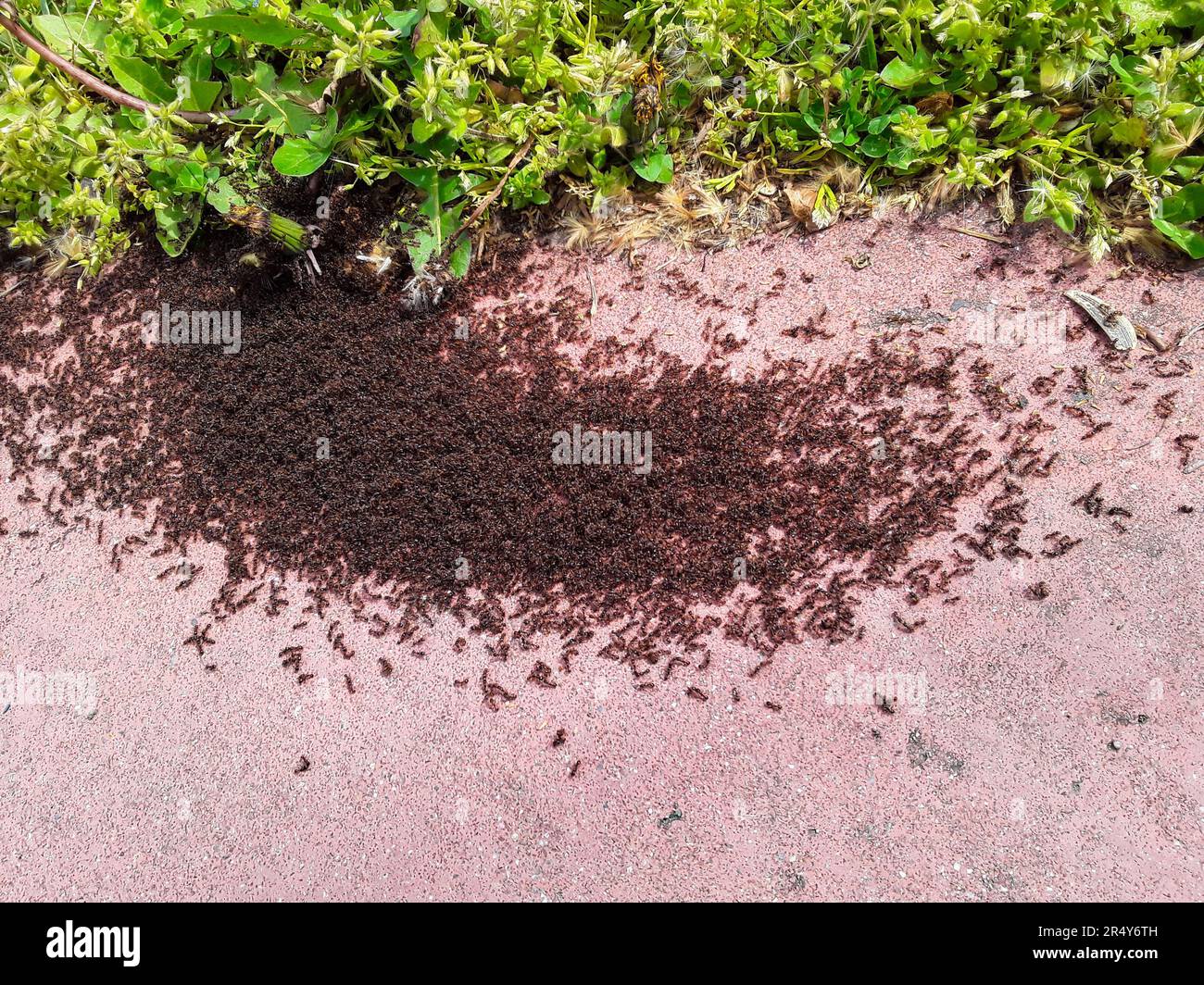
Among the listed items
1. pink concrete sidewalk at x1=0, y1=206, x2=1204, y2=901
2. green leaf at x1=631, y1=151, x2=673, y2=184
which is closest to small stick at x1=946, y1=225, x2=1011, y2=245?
pink concrete sidewalk at x1=0, y1=206, x2=1204, y2=901

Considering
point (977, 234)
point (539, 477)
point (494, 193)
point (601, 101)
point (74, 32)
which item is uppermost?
point (74, 32)

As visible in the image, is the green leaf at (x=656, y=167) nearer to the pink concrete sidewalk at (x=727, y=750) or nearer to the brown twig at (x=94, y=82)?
the pink concrete sidewalk at (x=727, y=750)

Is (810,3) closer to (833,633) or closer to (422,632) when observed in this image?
(833,633)

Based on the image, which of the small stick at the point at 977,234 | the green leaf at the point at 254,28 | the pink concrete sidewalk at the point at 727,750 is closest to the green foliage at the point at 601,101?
the green leaf at the point at 254,28

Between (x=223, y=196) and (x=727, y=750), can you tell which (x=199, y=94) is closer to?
(x=223, y=196)

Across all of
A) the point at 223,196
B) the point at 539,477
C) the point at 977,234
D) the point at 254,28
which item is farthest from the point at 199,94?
the point at 977,234
